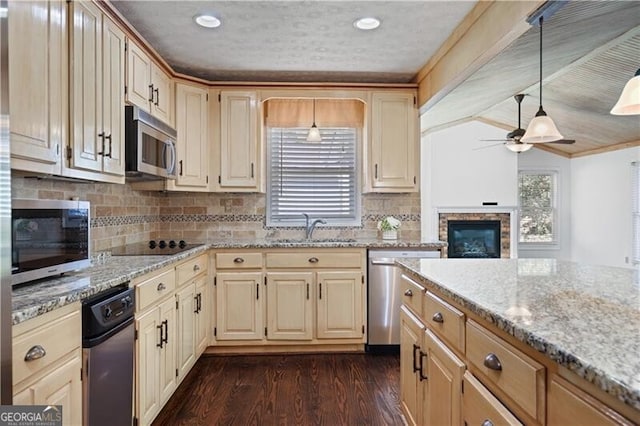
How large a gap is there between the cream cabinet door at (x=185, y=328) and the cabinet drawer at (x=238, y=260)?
1.43 feet

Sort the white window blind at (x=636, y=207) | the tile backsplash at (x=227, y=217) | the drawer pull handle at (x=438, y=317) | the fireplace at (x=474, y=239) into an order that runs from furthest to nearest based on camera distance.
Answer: the fireplace at (x=474, y=239)
the white window blind at (x=636, y=207)
the tile backsplash at (x=227, y=217)
the drawer pull handle at (x=438, y=317)

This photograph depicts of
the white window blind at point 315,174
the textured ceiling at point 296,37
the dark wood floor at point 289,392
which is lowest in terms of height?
the dark wood floor at point 289,392

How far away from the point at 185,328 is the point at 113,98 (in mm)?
1561

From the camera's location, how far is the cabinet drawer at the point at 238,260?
3238 mm

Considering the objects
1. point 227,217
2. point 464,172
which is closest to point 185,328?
point 227,217

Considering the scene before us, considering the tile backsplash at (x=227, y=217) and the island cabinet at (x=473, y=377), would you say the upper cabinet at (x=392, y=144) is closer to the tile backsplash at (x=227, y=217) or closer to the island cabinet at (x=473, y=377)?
the tile backsplash at (x=227, y=217)

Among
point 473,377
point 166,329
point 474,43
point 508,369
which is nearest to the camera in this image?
point 508,369

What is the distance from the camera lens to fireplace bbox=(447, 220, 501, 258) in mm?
7602

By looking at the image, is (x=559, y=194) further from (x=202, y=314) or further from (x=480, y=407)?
(x=480, y=407)

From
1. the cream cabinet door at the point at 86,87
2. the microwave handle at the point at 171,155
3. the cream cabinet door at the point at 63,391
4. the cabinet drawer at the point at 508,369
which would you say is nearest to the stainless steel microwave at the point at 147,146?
the microwave handle at the point at 171,155

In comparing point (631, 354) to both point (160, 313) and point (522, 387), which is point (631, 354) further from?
point (160, 313)

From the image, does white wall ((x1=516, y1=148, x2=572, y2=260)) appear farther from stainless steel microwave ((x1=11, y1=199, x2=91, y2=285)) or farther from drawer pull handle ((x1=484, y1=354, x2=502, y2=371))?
stainless steel microwave ((x1=11, y1=199, x2=91, y2=285))

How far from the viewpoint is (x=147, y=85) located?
8.89 ft

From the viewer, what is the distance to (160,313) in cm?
217
